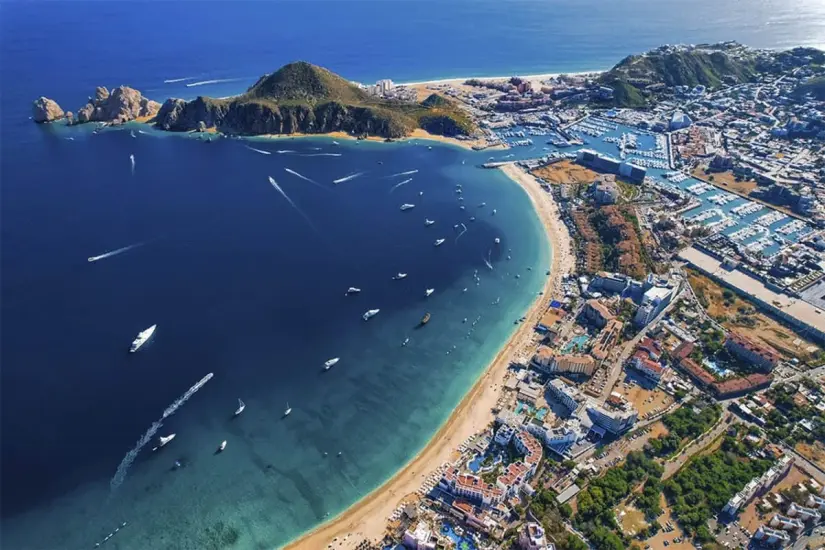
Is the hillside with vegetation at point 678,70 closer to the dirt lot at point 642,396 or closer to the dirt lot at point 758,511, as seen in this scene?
the dirt lot at point 642,396

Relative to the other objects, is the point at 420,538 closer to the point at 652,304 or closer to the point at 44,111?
the point at 652,304

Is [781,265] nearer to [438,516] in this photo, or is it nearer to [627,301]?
[627,301]

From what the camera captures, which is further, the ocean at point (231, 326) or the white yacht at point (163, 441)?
the white yacht at point (163, 441)

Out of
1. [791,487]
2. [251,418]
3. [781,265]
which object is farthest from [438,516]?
[781,265]

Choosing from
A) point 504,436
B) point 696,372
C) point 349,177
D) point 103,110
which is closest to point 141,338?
point 504,436

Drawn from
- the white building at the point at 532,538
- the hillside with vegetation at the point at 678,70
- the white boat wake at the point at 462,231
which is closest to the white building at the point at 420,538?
the white building at the point at 532,538
